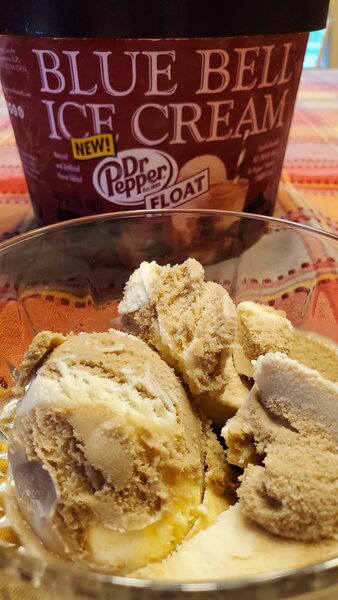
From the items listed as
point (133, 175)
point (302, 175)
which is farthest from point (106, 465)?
point (302, 175)

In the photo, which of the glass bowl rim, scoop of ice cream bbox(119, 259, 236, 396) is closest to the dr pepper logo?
the glass bowl rim

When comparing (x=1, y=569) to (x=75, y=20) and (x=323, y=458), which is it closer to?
(x=323, y=458)

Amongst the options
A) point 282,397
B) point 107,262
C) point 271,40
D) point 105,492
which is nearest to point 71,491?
point 105,492

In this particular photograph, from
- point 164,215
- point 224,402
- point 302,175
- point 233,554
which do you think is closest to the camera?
point 233,554

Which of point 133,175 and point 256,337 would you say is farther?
point 133,175

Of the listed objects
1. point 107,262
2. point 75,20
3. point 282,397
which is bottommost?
point 107,262

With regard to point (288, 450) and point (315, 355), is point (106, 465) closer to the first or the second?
point (288, 450)
